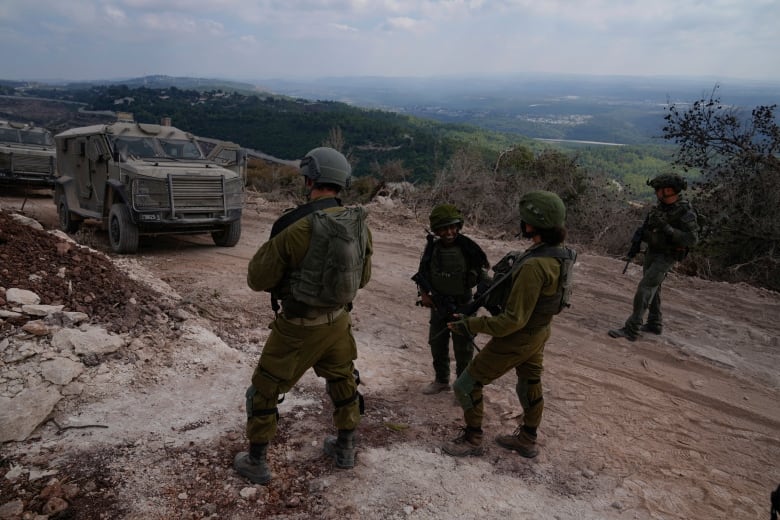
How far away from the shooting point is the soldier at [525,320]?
9.03ft

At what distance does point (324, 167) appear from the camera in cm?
264

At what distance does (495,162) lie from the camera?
16984 millimetres

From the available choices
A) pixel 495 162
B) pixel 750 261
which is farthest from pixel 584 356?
pixel 495 162

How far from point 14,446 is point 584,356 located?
472cm

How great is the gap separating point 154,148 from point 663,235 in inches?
285

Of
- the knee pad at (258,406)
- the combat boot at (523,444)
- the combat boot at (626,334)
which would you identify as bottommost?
the combat boot at (626,334)

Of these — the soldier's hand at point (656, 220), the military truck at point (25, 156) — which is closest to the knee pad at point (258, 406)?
the soldier's hand at point (656, 220)

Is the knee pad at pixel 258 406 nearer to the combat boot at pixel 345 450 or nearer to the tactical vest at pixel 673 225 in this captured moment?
the combat boot at pixel 345 450

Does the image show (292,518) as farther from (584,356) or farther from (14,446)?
(584,356)

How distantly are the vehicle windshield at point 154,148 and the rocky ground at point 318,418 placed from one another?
2906 millimetres

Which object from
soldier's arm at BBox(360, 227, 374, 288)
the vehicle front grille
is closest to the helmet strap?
soldier's arm at BBox(360, 227, 374, 288)

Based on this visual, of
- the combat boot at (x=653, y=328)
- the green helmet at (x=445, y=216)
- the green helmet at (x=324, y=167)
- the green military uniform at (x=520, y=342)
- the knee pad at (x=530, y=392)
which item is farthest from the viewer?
the combat boot at (x=653, y=328)

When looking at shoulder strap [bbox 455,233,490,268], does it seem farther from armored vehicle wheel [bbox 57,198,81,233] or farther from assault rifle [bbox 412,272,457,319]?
armored vehicle wheel [bbox 57,198,81,233]

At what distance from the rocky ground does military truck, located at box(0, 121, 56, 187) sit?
924 centimetres
